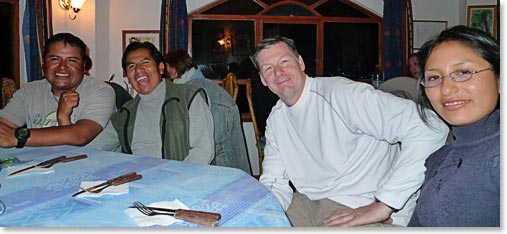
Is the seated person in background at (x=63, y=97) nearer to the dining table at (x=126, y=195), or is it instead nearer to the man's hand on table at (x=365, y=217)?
the dining table at (x=126, y=195)

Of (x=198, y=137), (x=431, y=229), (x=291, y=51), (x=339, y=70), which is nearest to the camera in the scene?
(x=431, y=229)

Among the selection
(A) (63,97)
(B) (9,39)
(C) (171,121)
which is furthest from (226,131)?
(B) (9,39)

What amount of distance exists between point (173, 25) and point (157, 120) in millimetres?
2272

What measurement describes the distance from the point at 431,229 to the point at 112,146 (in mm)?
1230

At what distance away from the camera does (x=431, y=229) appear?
786mm

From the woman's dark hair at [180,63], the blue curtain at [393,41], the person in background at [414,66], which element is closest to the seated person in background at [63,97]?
the woman's dark hair at [180,63]

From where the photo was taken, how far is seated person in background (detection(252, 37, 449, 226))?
40.7 inches

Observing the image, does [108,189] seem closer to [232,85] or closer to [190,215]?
[190,215]

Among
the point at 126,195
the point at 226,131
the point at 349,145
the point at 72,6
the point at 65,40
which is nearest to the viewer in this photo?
the point at 126,195

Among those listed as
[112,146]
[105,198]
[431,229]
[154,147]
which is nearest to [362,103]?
[431,229]

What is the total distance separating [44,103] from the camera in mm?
1674

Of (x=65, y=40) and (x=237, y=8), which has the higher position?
(x=237, y=8)

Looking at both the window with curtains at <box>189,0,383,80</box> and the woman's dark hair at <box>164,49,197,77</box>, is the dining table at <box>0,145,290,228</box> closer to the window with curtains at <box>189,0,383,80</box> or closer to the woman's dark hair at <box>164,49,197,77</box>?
the woman's dark hair at <box>164,49,197,77</box>

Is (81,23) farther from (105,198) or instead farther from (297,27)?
(105,198)
